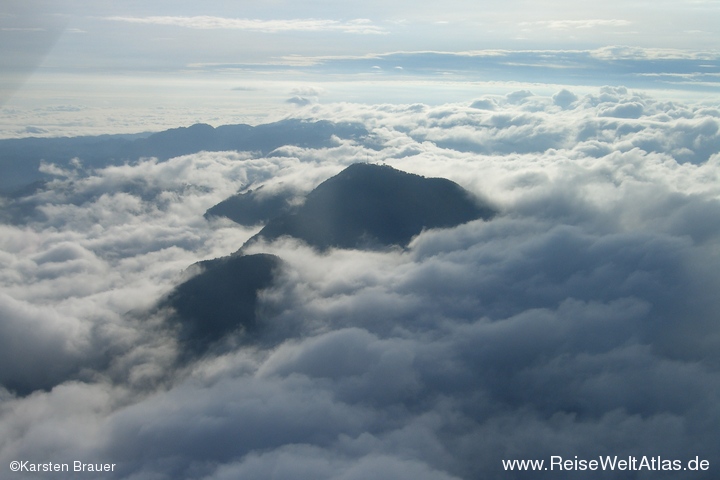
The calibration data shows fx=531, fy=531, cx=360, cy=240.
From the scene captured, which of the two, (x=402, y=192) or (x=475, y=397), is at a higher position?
(x=402, y=192)

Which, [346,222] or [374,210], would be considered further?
[374,210]

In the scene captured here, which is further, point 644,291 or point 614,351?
point 644,291

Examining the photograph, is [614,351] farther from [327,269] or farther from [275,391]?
[327,269]

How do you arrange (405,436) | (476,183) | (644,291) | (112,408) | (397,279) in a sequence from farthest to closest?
(476,183) < (397,279) < (644,291) < (112,408) < (405,436)

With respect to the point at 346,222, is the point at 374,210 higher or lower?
higher

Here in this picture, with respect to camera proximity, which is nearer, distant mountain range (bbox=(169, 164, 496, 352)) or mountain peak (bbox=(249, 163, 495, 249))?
distant mountain range (bbox=(169, 164, 496, 352))

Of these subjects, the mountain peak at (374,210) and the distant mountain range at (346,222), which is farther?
the mountain peak at (374,210)

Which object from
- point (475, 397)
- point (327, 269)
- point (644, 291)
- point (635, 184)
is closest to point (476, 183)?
point (635, 184)

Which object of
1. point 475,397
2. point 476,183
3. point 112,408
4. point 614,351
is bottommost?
point 112,408
